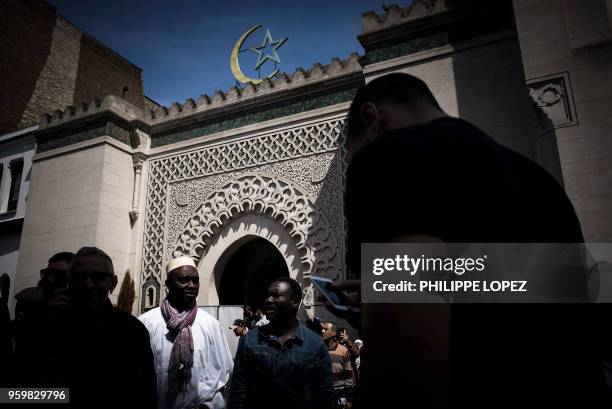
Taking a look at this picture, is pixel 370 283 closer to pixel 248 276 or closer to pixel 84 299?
pixel 84 299

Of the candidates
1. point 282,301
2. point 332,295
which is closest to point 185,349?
point 282,301

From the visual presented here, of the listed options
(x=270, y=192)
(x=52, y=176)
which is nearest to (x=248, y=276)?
(x=270, y=192)

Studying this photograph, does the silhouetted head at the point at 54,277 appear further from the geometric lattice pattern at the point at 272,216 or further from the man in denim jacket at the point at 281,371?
the geometric lattice pattern at the point at 272,216

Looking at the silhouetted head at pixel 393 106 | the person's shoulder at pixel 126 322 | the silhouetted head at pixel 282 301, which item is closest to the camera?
the silhouetted head at pixel 393 106

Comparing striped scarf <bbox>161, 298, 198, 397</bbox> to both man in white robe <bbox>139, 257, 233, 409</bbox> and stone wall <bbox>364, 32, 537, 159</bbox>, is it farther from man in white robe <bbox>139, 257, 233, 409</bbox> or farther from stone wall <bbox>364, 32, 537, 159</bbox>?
stone wall <bbox>364, 32, 537, 159</bbox>

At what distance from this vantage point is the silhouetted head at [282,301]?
200cm

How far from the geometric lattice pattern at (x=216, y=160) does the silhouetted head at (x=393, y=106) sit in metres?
5.50

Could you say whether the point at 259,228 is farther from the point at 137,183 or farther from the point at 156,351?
the point at 156,351

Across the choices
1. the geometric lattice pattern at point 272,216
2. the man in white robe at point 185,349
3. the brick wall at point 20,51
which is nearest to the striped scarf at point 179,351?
the man in white robe at point 185,349

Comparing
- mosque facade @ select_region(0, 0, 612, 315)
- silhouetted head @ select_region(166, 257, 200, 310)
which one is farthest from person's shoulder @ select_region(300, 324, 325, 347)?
mosque facade @ select_region(0, 0, 612, 315)

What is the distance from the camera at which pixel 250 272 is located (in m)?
7.93

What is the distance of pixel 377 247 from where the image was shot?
1.65 feet

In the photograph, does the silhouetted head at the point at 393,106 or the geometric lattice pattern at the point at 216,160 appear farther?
the geometric lattice pattern at the point at 216,160

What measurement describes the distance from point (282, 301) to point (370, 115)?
5.03 ft
